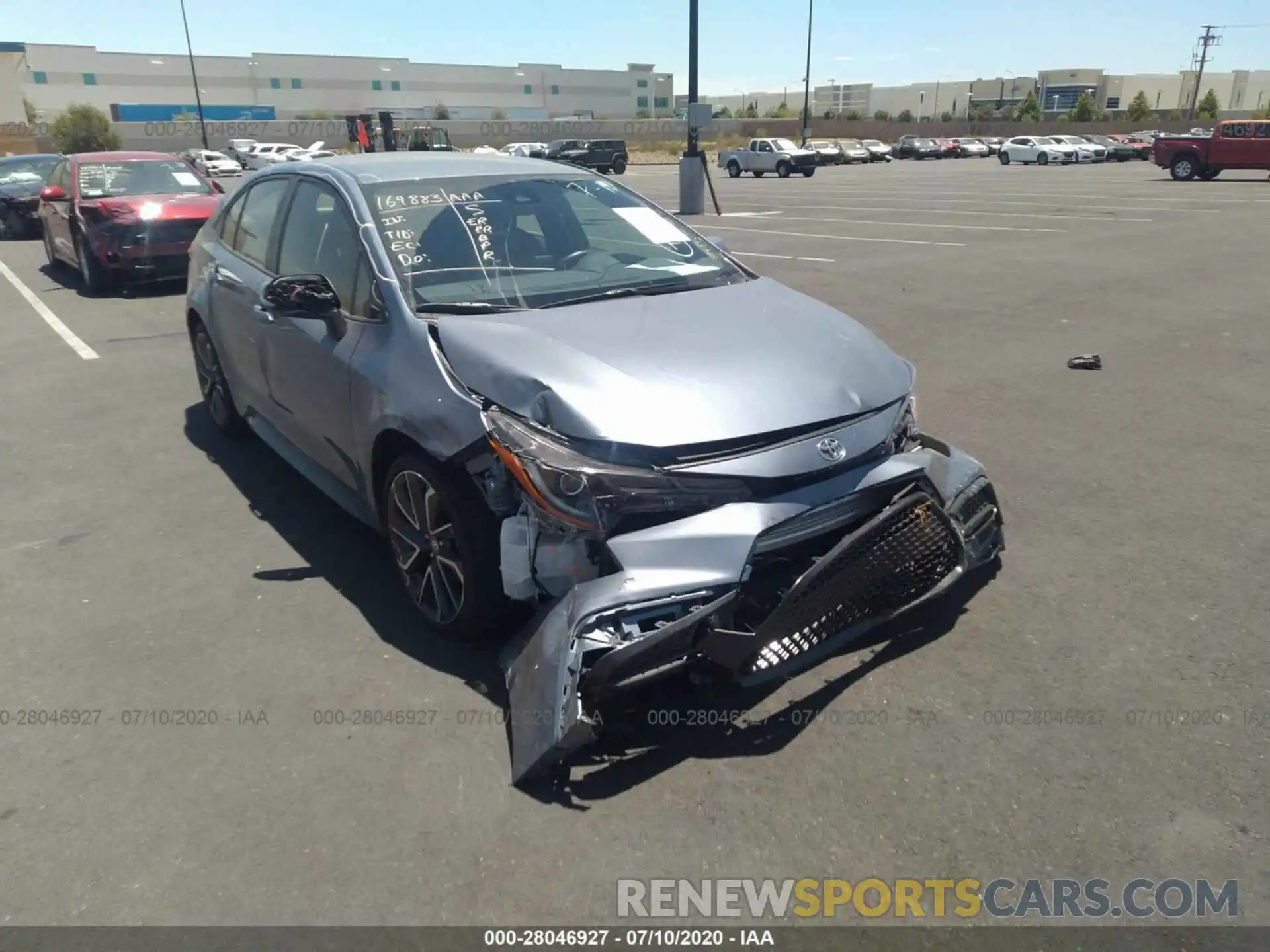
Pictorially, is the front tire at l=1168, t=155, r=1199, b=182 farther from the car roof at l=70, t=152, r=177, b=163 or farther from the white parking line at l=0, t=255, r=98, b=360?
the white parking line at l=0, t=255, r=98, b=360

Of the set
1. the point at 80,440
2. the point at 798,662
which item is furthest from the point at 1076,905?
the point at 80,440

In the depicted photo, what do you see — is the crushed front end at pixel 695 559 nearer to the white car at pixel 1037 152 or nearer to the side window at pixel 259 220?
the side window at pixel 259 220

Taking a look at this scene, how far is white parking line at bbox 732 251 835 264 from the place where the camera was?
13.5 meters

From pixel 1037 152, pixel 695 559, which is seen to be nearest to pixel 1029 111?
pixel 1037 152

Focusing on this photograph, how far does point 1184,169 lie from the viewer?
31.4 meters

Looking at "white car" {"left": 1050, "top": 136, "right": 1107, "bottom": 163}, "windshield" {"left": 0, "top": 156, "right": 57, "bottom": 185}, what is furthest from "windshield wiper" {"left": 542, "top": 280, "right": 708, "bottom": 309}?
"white car" {"left": 1050, "top": 136, "right": 1107, "bottom": 163}

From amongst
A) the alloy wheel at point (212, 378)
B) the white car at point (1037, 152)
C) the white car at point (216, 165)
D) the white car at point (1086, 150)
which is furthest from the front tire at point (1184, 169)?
the white car at point (216, 165)

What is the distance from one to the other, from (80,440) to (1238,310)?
10147mm

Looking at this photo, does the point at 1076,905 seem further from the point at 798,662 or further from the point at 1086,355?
the point at 1086,355

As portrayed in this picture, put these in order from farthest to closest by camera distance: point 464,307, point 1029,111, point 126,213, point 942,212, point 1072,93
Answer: point 1072,93 → point 1029,111 → point 942,212 → point 126,213 → point 464,307

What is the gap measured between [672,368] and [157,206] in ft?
33.5

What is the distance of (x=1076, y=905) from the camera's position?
238 cm

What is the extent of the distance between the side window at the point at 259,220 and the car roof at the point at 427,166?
0.16 metres

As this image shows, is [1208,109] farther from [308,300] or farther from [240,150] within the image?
[308,300]
